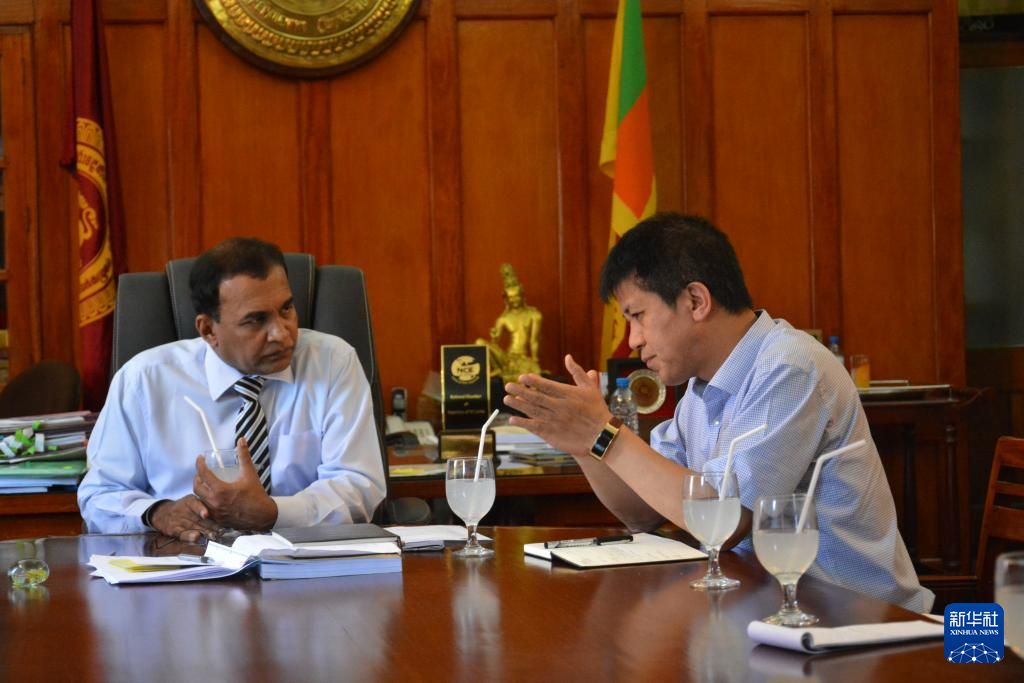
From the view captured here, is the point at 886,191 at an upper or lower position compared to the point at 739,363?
upper

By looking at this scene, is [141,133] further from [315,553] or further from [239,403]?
[315,553]

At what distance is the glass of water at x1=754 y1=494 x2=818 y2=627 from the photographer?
123 cm

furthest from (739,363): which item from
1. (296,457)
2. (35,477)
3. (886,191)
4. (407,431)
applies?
(886,191)

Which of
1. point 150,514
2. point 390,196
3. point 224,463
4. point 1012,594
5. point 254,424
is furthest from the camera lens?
point 390,196

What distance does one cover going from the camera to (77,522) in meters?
2.90

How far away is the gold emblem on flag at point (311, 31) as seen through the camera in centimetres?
446

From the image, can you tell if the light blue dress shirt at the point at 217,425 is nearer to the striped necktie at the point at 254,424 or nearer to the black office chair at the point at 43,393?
the striped necktie at the point at 254,424

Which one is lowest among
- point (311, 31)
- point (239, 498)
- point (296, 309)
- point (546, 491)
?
point (546, 491)

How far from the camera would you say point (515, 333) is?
441 centimetres

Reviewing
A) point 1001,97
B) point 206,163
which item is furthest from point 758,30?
point 206,163

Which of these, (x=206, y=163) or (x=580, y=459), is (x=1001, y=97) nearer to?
(x=206, y=163)

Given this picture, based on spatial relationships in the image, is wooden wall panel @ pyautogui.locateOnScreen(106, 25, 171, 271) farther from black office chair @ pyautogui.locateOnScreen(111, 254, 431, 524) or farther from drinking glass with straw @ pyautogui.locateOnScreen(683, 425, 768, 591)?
drinking glass with straw @ pyautogui.locateOnScreen(683, 425, 768, 591)

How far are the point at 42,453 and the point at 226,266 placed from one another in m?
0.84

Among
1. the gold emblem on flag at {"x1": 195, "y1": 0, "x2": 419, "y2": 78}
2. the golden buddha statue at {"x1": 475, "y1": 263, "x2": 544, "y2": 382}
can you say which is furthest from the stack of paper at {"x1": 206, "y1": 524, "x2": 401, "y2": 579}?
the gold emblem on flag at {"x1": 195, "y1": 0, "x2": 419, "y2": 78}
